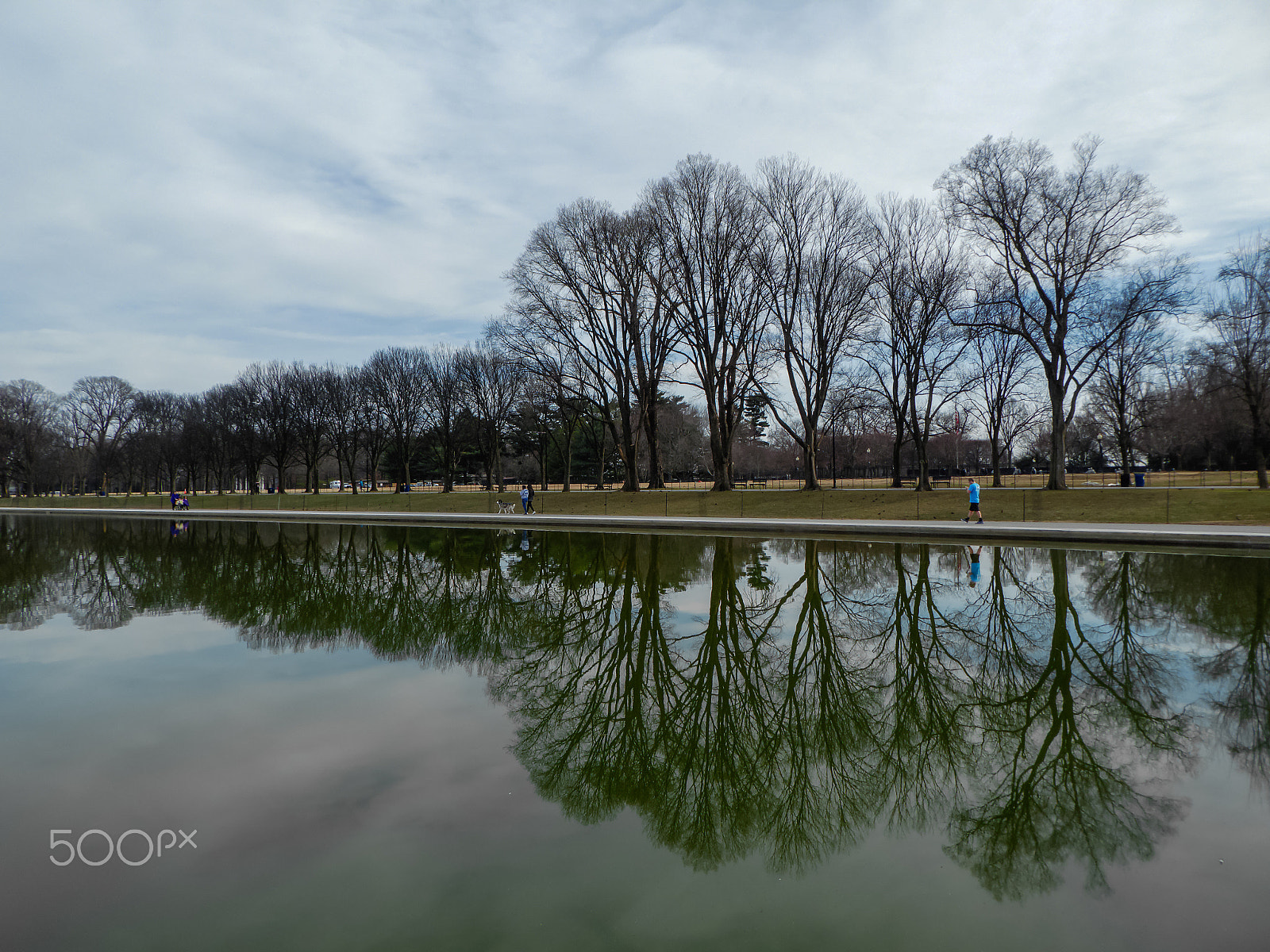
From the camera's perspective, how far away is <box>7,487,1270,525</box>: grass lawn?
1091 inches

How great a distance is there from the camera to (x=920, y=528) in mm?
24312

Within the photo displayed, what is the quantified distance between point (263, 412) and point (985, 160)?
61.1 metres

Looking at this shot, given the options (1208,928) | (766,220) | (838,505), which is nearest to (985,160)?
(766,220)

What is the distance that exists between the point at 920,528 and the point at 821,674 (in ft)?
58.8

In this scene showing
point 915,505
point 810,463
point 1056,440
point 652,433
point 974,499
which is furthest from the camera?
point 652,433

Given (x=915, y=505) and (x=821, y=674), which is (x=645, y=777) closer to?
(x=821, y=674)

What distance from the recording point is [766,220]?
36812 millimetres

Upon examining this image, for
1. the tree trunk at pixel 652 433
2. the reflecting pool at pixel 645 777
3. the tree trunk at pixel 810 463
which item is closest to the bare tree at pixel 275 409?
the tree trunk at pixel 652 433

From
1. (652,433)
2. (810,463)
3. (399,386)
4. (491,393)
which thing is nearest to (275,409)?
(399,386)

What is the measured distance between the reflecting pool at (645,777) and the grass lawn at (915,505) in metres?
18.6

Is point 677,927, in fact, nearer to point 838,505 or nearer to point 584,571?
point 584,571

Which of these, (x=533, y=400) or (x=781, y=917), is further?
(x=533, y=400)

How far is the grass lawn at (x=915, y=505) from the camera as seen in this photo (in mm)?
27703

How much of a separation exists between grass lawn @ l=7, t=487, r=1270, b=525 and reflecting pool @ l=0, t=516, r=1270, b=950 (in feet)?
61.0
